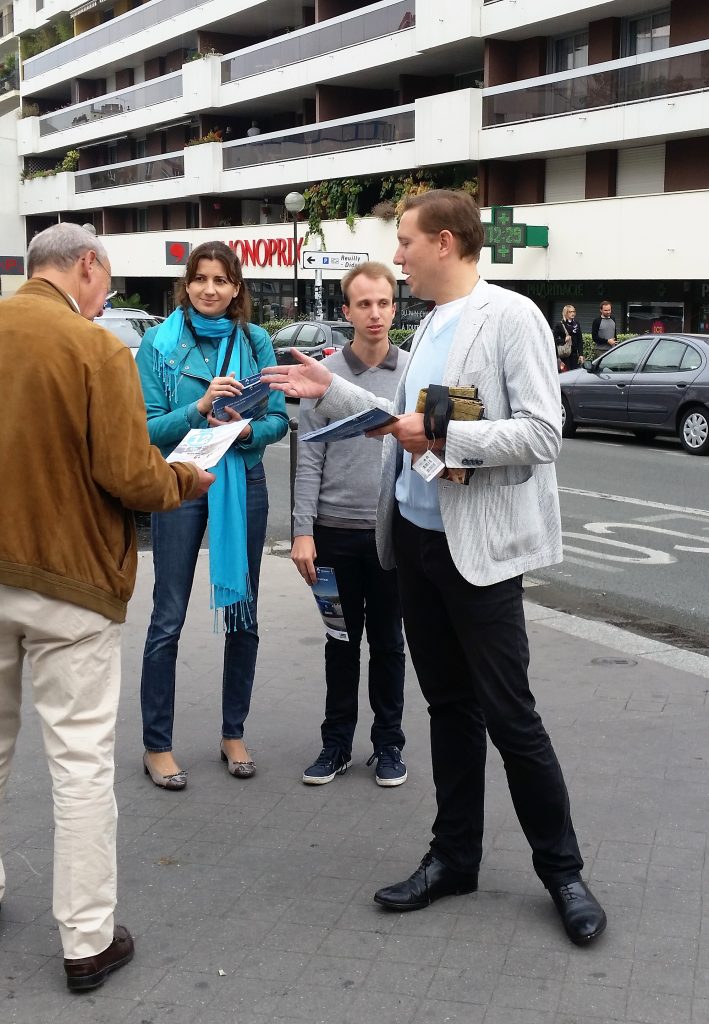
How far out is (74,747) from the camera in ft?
10.2

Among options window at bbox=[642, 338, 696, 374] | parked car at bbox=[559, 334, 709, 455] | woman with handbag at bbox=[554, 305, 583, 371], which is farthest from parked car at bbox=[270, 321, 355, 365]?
window at bbox=[642, 338, 696, 374]

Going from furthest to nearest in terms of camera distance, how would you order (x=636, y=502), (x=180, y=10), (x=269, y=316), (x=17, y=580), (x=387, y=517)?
(x=180, y=10)
(x=269, y=316)
(x=636, y=502)
(x=387, y=517)
(x=17, y=580)

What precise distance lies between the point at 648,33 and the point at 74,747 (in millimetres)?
29999

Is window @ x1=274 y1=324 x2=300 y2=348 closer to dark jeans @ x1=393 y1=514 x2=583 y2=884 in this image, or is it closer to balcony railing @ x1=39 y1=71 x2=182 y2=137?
dark jeans @ x1=393 y1=514 x2=583 y2=884

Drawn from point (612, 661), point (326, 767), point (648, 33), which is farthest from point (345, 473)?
point (648, 33)

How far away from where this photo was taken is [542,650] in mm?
6488

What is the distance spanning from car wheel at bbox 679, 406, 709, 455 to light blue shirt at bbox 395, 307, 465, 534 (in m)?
12.9

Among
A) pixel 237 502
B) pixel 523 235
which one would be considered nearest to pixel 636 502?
pixel 237 502

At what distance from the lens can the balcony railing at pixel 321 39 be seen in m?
35.3

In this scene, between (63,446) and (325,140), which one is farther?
(325,140)

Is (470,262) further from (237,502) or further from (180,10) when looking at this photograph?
(180,10)

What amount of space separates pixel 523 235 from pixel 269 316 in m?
14.2

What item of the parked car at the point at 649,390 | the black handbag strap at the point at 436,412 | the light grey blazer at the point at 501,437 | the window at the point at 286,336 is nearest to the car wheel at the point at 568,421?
the parked car at the point at 649,390

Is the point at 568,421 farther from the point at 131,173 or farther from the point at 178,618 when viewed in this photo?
the point at 131,173
